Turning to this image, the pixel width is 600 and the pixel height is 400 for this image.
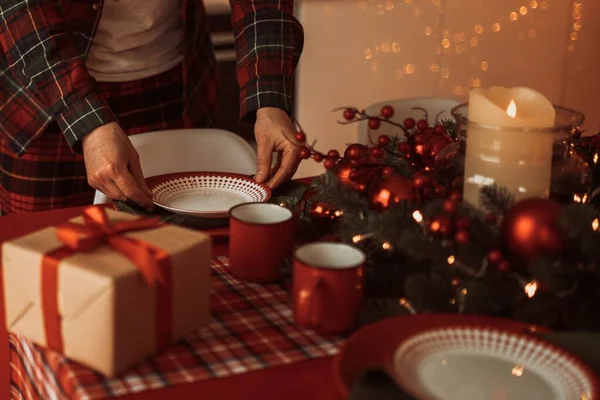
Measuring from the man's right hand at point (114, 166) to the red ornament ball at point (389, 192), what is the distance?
0.38 m

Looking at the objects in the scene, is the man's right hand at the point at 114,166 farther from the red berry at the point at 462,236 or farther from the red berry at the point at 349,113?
the red berry at the point at 462,236

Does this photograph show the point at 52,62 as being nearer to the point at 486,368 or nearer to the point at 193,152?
the point at 193,152

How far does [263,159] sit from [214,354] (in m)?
0.59

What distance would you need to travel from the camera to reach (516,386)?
2.53 ft

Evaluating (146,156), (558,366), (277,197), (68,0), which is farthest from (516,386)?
(68,0)

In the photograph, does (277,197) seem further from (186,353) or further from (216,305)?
(186,353)

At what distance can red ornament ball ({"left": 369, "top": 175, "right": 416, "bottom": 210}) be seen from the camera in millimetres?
971

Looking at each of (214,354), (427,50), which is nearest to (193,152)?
(214,354)

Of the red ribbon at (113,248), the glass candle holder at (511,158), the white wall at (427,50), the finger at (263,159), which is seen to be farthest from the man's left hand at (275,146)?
the white wall at (427,50)

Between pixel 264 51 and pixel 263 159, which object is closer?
pixel 263 159

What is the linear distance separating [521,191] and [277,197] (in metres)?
0.44

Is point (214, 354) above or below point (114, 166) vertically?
below

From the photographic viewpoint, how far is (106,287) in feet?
2.50

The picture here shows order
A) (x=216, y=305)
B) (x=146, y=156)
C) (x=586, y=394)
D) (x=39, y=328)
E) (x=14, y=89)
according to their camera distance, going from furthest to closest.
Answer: (x=14, y=89) → (x=146, y=156) → (x=216, y=305) → (x=39, y=328) → (x=586, y=394)
